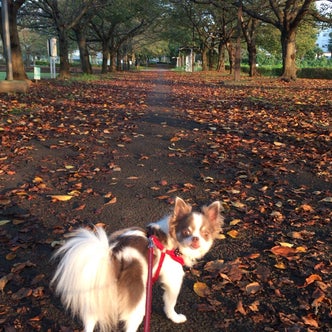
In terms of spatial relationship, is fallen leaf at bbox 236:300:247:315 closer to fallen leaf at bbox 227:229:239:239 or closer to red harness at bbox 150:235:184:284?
red harness at bbox 150:235:184:284

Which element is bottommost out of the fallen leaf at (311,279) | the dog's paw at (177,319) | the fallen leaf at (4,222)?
the dog's paw at (177,319)

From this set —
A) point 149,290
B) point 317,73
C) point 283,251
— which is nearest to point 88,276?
point 149,290

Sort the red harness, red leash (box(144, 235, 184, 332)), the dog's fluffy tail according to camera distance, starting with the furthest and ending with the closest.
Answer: the red harness, red leash (box(144, 235, 184, 332)), the dog's fluffy tail

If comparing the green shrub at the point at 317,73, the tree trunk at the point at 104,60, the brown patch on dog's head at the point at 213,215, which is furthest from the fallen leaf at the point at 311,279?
the tree trunk at the point at 104,60

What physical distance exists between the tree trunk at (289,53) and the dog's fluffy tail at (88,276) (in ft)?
87.2

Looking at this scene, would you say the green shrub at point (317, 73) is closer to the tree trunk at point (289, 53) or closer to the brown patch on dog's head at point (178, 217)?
the tree trunk at point (289, 53)

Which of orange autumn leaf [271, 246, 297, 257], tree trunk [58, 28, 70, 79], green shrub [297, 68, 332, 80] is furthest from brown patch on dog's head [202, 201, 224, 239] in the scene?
green shrub [297, 68, 332, 80]

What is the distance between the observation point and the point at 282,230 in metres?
4.50

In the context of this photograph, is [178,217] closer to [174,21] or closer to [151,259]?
[151,259]

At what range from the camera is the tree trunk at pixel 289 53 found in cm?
2622

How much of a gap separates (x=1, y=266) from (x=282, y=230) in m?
3.15

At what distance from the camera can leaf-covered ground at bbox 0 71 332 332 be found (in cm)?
321

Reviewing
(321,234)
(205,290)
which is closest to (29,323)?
(205,290)

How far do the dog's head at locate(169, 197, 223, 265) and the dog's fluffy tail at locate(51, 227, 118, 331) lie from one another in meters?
0.61
